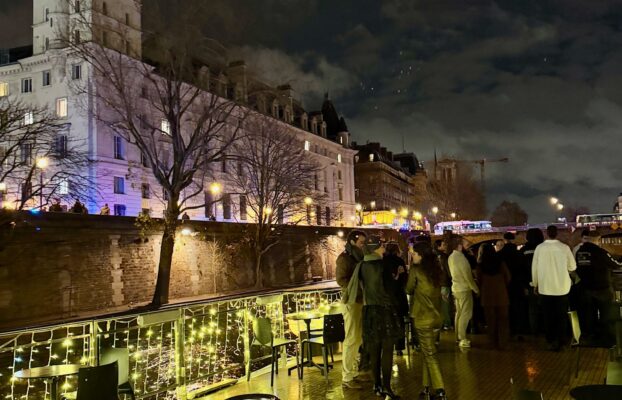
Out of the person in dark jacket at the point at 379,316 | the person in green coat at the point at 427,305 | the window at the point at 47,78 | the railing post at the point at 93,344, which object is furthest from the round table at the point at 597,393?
the window at the point at 47,78

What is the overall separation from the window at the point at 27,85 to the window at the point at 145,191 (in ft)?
37.2

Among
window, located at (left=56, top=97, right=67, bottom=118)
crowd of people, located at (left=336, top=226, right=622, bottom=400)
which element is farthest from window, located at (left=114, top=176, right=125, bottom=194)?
crowd of people, located at (left=336, top=226, right=622, bottom=400)

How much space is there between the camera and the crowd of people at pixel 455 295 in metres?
7.36

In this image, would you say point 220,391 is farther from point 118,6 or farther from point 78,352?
point 118,6

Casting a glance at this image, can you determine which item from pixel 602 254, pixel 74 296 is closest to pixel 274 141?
pixel 74 296

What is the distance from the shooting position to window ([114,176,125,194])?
4059 centimetres

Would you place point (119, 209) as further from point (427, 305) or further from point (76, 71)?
point (427, 305)

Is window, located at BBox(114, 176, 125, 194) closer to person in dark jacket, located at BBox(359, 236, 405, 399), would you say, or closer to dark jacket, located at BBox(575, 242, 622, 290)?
dark jacket, located at BBox(575, 242, 622, 290)

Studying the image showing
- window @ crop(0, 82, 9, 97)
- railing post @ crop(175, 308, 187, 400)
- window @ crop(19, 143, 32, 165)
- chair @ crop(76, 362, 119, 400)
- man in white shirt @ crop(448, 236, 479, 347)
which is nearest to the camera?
chair @ crop(76, 362, 119, 400)

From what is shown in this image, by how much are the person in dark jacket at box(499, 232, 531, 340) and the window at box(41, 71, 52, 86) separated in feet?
130

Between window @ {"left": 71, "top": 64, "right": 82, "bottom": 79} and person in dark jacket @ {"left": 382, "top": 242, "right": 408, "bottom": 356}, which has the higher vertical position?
window @ {"left": 71, "top": 64, "right": 82, "bottom": 79}

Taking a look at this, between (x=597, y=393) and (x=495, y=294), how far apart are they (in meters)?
6.35

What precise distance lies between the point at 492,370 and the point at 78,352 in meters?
13.7

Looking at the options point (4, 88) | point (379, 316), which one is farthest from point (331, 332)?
point (4, 88)
